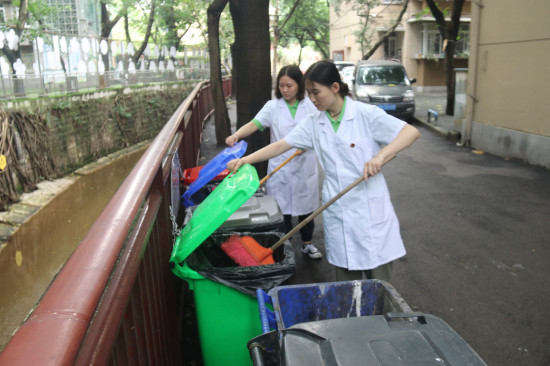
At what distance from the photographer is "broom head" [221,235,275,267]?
2.99m

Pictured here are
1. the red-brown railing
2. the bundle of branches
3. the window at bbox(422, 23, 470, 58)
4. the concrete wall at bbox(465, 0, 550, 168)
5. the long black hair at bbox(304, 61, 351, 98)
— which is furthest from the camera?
the window at bbox(422, 23, 470, 58)

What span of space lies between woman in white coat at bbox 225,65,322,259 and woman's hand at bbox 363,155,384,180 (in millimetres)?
1891

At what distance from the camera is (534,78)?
8539 millimetres

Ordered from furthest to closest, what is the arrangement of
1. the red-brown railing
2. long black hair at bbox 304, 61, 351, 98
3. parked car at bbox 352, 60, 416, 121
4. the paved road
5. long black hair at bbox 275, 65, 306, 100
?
parked car at bbox 352, 60, 416, 121
long black hair at bbox 275, 65, 306, 100
the paved road
long black hair at bbox 304, 61, 351, 98
the red-brown railing

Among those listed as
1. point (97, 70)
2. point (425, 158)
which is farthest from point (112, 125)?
point (425, 158)

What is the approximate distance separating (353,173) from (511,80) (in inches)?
297

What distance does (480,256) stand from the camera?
5023 millimetres

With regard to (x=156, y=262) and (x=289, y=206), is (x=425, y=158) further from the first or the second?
(x=156, y=262)

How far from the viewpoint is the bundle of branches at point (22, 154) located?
876 cm

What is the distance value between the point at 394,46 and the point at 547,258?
28232 millimetres

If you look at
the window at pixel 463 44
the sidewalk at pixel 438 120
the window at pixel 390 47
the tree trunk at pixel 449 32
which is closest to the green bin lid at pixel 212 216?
the sidewalk at pixel 438 120

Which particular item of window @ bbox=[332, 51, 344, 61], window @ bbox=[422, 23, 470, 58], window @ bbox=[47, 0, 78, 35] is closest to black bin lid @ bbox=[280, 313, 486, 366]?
window @ bbox=[47, 0, 78, 35]

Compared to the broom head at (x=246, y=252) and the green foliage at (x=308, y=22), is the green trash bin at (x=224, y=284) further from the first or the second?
the green foliage at (x=308, y=22)

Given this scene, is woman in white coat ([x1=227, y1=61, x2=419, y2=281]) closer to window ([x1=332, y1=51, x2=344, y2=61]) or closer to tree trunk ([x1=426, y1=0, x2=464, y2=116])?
tree trunk ([x1=426, y1=0, x2=464, y2=116])
